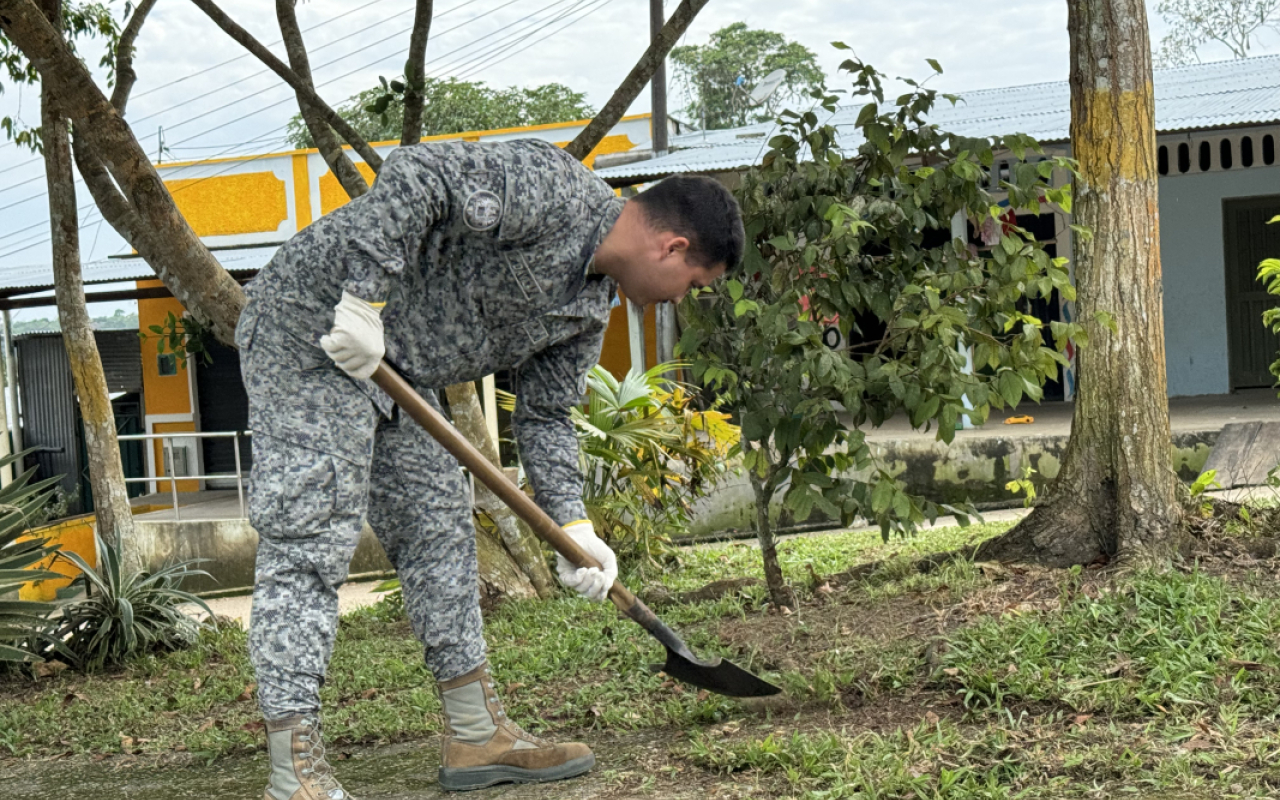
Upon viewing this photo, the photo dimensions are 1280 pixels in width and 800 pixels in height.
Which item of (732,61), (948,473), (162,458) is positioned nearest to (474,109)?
(732,61)

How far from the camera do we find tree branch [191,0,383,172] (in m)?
5.87

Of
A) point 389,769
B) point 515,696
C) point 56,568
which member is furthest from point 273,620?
point 56,568

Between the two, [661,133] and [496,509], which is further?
[661,133]

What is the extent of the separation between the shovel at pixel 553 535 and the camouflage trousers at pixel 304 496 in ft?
0.49

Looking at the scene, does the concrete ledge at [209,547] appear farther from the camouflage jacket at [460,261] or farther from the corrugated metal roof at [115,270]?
the camouflage jacket at [460,261]

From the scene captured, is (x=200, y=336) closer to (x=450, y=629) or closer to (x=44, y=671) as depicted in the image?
(x=44, y=671)

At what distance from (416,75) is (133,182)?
1.43 m

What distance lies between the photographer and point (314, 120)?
609cm

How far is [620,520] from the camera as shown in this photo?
6754 mm

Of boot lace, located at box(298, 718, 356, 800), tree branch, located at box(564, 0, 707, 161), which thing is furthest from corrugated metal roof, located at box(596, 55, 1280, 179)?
boot lace, located at box(298, 718, 356, 800)

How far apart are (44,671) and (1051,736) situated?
4.62 meters

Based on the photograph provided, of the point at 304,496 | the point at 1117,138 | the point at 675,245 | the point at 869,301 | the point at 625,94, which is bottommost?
the point at 304,496

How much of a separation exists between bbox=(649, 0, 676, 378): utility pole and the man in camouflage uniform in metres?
8.14

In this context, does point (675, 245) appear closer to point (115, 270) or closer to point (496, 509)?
point (496, 509)
